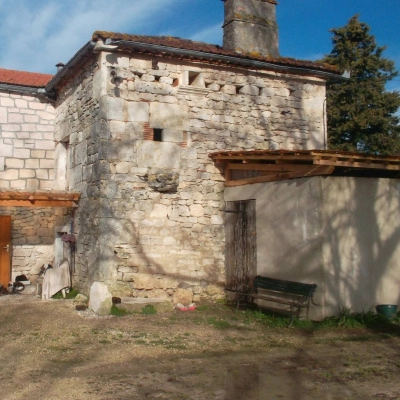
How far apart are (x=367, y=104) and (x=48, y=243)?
13.6m

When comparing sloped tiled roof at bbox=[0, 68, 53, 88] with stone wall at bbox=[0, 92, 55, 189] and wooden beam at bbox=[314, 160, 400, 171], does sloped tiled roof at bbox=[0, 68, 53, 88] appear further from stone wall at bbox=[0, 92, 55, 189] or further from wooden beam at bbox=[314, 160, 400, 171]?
wooden beam at bbox=[314, 160, 400, 171]

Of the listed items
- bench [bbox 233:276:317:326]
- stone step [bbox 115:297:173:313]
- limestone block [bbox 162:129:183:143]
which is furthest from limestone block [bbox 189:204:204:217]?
stone step [bbox 115:297:173:313]

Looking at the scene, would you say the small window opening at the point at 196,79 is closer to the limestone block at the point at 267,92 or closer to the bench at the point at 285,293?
the limestone block at the point at 267,92

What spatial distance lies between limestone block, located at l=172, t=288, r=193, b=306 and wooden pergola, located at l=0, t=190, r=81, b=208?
269 centimetres

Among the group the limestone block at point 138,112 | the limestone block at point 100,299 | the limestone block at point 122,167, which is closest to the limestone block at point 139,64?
the limestone block at point 138,112

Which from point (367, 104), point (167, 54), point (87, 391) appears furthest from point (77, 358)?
point (367, 104)

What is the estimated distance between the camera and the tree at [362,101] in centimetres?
1922

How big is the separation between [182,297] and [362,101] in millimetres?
13482

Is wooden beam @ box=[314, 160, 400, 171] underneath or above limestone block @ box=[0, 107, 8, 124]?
underneath

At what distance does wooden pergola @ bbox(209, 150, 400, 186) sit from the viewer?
7.34 meters

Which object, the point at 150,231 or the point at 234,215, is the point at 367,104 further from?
the point at 150,231

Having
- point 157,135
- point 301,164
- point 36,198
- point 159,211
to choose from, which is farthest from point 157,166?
point 301,164

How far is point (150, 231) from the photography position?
8.95 meters

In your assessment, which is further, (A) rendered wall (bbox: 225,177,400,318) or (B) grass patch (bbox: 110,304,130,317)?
(B) grass patch (bbox: 110,304,130,317)
